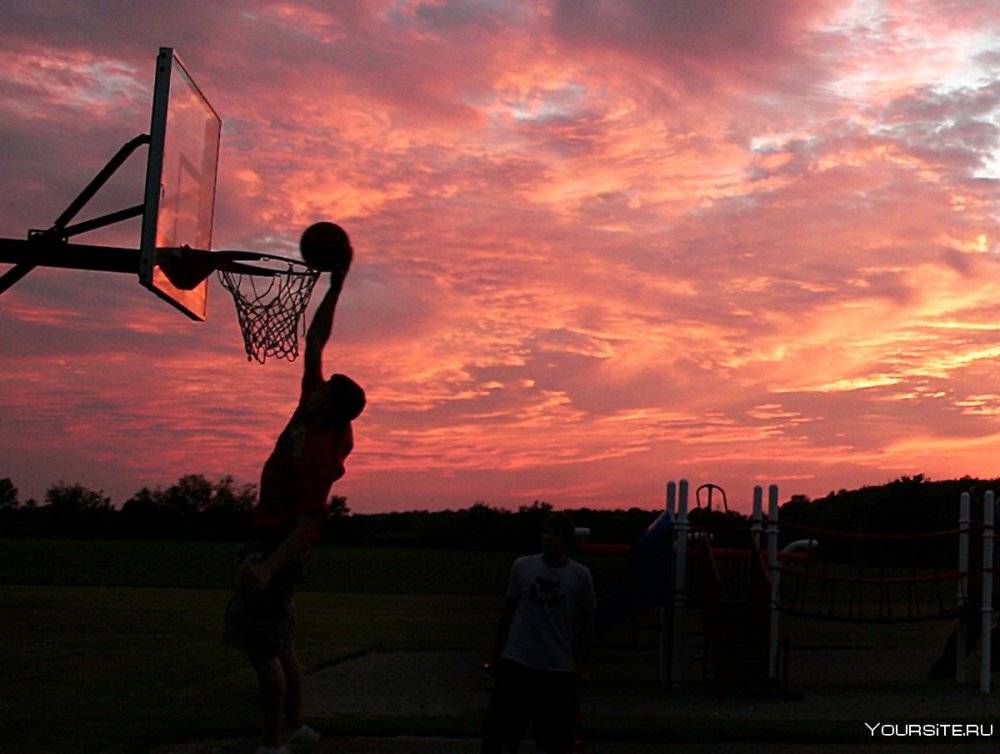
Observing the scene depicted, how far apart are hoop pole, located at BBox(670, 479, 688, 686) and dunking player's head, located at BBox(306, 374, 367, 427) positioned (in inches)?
268

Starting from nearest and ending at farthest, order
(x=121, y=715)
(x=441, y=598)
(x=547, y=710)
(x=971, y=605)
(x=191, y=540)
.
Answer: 1. (x=547, y=710)
2. (x=121, y=715)
3. (x=971, y=605)
4. (x=441, y=598)
5. (x=191, y=540)

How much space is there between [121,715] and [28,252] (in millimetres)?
3896

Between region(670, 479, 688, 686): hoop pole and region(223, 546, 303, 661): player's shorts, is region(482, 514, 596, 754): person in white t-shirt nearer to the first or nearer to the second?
region(223, 546, 303, 661): player's shorts

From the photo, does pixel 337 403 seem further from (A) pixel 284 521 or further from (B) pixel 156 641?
(B) pixel 156 641

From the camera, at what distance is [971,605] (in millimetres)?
14328

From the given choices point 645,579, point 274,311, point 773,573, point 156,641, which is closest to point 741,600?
point 773,573

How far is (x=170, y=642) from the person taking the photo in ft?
58.6

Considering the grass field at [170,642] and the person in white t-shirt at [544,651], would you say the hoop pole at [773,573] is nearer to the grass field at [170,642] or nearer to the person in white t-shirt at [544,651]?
the grass field at [170,642]

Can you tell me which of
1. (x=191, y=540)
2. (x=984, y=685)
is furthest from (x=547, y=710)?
(x=191, y=540)

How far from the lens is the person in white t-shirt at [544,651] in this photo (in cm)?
714

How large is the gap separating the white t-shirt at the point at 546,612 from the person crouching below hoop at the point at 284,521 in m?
1.17

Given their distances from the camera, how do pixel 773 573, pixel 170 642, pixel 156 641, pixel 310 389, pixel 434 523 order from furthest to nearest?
pixel 434 523
pixel 156 641
pixel 170 642
pixel 773 573
pixel 310 389

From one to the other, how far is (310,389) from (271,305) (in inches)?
132

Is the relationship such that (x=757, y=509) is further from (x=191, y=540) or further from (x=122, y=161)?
(x=191, y=540)
